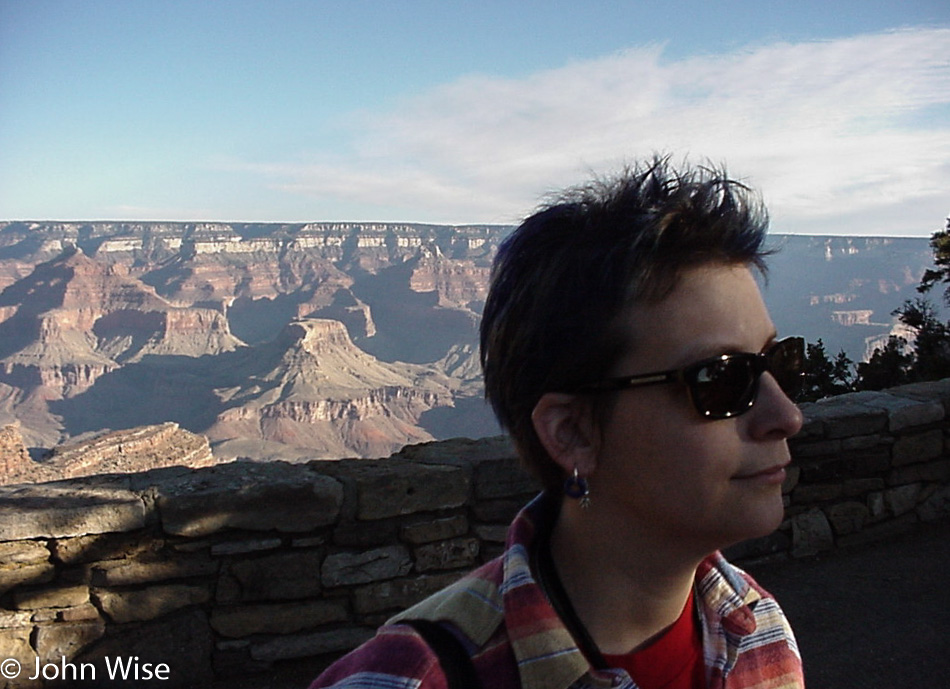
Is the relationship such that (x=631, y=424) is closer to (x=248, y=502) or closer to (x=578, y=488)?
(x=578, y=488)

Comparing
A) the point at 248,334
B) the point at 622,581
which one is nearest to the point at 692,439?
the point at 622,581

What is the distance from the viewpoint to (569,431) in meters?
1.07

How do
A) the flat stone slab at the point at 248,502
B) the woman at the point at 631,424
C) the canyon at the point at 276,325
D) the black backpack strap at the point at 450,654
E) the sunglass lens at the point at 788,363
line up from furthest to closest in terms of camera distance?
1. the canyon at the point at 276,325
2. the flat stone slab at the point at 248,502
3. the sunglass lens at the point at 788,363
4. the woman at the point at 631,424
5. the black backpack strap at the point at 450,654

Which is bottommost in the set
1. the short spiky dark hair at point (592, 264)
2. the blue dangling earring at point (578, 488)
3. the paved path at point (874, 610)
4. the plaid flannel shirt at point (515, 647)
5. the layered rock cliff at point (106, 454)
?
the layered rock cliff at point (106, 454)

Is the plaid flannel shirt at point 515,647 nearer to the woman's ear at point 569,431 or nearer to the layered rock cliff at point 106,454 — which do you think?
the woman's ear at point 569,431

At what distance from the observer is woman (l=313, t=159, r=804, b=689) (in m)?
0.99

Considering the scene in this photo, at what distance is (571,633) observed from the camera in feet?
3.24

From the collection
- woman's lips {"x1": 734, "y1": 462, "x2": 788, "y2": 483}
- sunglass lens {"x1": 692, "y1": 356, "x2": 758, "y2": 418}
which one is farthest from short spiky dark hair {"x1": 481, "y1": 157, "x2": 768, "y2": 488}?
woman's lips {"x1": 734, "y1": 462, "x2": 788, "y2": 483}

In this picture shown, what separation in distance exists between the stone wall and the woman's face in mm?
2493

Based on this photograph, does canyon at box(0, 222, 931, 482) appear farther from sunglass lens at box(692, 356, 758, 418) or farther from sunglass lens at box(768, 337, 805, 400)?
sunglass lens at box(692, 356, 758, 418)

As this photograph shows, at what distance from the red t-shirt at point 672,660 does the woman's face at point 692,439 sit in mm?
154

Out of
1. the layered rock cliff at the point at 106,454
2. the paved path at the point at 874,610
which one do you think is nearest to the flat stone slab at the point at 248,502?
the paved path at the point at 874,610

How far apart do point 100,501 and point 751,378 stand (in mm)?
2864

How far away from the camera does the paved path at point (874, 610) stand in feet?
10.5
